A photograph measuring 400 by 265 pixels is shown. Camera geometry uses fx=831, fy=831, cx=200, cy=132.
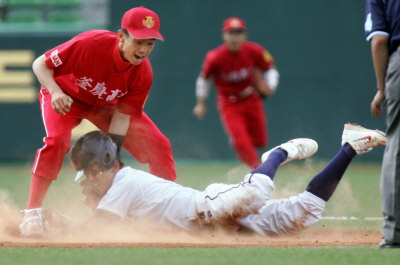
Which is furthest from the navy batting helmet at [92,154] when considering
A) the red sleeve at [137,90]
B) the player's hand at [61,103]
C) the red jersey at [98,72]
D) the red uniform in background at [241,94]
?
the red uniform in background at [241,94]

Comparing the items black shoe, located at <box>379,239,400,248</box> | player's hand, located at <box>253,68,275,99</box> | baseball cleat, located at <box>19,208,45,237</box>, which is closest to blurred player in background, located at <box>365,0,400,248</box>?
black shoe, located at <box>379,239,400,248</box>

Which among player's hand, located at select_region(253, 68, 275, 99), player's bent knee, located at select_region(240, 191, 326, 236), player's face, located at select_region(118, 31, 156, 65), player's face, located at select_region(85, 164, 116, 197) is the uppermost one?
player's face, located at select_region(118, 31, 156, 65)

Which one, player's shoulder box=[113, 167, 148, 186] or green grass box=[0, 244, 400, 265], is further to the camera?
player's shoulder box=[113, 167, 148, 186]

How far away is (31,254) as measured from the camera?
5.18 meters

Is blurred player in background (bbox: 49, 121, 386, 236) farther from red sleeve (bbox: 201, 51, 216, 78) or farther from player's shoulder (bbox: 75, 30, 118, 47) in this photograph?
red sleeve (bbox: 201, 51, 216, 78)

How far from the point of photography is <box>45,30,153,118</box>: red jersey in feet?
21.7

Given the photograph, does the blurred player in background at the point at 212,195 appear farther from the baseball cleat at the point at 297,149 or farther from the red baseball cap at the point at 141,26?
the red baseball cap at the point at 141,26

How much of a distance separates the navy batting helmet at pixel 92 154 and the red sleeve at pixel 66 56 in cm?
77

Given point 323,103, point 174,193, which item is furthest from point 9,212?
point 323,103

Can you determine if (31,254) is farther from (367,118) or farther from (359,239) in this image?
(367,118)

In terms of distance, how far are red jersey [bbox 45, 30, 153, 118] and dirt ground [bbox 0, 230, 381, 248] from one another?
1.34m

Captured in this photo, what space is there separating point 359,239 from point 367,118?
8.65 meters

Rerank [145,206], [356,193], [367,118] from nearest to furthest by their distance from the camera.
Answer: [145,206]
[356,193]
[367,118]

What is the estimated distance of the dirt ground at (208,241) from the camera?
5656mm
